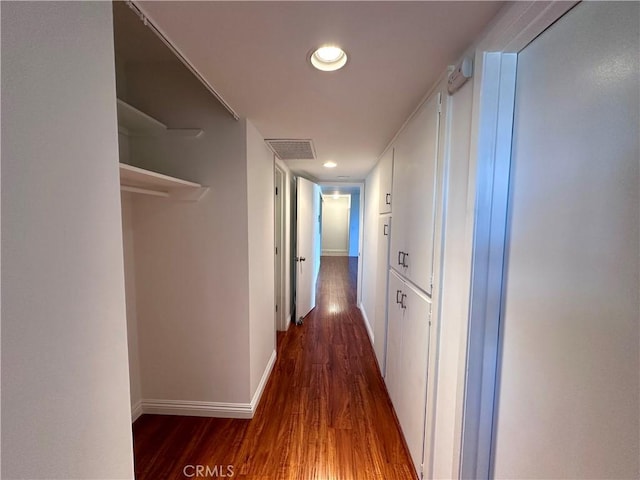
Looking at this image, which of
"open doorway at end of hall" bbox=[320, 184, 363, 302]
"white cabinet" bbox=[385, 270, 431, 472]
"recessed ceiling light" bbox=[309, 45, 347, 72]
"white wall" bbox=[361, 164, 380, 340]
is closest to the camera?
"recessed ceiling light" bbox=[309, 45, 347, 72]

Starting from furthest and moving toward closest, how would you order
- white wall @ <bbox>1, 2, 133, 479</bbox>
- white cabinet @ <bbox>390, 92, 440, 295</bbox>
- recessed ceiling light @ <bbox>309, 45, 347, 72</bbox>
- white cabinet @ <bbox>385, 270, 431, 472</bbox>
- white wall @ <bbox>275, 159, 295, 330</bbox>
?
white wall @ <bbox>275, 159, 295, 330</bbox> < white cabinet @ <bbox>385, 270, 431, 472</bbox> < white cabinet @ <bbox>390, 92, 440, 295</bbox> < recessed ceiling light @ <bbox>309, 45, 347, 72</bbox> < white wall @ <bbox>1, 2, 133, 479</bbox>

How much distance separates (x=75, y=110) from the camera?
1.92 ft

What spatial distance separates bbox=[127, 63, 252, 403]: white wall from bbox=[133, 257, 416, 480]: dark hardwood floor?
0.72 ft

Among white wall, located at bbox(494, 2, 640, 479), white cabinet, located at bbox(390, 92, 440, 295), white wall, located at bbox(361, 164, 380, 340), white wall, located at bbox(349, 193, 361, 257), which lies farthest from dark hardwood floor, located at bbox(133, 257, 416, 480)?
white wall, located at bbox(349, 193, 361, 257)

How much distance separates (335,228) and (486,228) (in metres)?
9.17

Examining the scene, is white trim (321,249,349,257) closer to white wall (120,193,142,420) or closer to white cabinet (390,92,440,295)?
white cabinet (390,92,440,295)

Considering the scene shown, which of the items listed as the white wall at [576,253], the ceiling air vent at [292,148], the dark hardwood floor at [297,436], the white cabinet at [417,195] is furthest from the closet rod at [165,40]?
the dark hardwood floor at [297,436]

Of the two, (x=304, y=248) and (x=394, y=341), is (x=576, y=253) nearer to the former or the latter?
(x=394, y=341)

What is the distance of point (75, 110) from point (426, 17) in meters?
1.01

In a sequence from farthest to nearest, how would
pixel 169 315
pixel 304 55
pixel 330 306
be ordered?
1. pixel 330 306
2. pixel 169 315
3. pixel 304 55

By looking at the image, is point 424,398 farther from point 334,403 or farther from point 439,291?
point 334,403

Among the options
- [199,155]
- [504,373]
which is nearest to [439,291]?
[504,373]

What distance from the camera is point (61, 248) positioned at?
56 cm

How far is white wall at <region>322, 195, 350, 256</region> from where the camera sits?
32.4 ft
